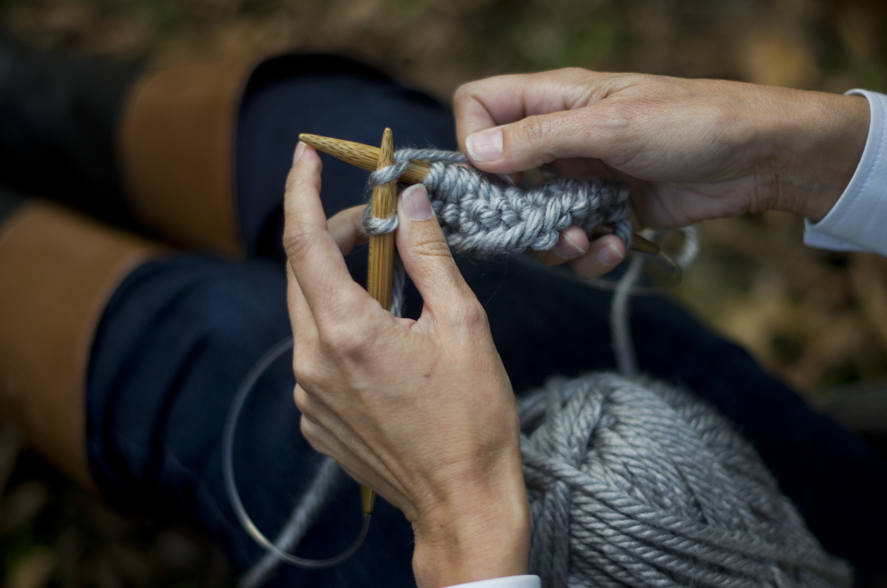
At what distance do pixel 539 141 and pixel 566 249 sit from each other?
13cm

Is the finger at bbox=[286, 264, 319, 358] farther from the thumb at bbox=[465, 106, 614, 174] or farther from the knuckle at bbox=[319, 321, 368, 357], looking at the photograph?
the thumb at bbox=[465, 106, 614, 174]

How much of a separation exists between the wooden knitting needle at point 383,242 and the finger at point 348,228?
2.5 inches

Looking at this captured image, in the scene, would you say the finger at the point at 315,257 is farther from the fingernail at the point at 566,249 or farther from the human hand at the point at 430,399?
the fingernail at the point at 566,249

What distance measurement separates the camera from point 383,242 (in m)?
0.53

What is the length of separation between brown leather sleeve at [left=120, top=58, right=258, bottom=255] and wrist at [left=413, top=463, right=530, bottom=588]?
71 cm

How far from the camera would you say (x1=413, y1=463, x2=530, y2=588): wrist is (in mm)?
458

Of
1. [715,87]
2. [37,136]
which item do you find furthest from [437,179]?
[37,136]

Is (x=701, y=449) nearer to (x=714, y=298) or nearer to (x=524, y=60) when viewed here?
(x=714, y=298)

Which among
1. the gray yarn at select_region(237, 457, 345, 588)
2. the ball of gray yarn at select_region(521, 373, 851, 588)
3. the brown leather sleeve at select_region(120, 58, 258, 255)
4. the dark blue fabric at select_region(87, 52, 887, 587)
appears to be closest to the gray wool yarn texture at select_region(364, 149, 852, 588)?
the ball of gray yarn at select_region(521, 373, 851, 588)

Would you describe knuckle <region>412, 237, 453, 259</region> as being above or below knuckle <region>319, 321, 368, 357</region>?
above

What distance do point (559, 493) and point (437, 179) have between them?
343mm

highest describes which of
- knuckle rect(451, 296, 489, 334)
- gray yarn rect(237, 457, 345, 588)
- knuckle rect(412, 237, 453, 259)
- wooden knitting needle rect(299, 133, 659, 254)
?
wooden knitting needle rect(299, 133, 659, 254)

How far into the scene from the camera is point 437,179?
21.8 inches

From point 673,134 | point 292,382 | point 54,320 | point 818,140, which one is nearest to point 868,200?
point 818,140
